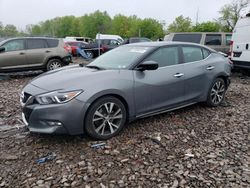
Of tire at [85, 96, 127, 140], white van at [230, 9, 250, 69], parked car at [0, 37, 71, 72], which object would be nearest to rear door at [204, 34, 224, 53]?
white van at [230, 9, 250, 69]

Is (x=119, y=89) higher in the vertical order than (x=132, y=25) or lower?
lower

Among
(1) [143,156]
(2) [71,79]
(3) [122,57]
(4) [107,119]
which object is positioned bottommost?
(1) [143,156]

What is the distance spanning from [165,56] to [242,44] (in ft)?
17.2

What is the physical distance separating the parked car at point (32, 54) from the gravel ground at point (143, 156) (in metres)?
5.04

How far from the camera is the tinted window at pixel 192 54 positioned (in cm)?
487

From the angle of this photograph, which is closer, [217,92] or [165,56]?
[165,56]

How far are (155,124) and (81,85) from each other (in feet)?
5.20

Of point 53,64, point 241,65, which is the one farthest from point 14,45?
point 241,65

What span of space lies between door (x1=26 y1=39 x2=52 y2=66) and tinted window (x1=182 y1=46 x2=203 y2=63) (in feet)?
21.3

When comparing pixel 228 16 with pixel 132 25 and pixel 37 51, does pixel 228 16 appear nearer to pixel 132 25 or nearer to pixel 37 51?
pixel 132 25

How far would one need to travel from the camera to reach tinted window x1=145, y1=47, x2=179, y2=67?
4.41 meters

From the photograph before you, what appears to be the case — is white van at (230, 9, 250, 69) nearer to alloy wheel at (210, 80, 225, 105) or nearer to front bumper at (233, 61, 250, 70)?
front bumper at (233, 61, 250, 70)

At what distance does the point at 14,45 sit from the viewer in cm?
936

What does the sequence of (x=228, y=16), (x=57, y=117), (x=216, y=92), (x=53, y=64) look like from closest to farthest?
(x=57, y=117) < (x=216, y=92) < (x=53, y=64) < (x=228, y=16)
